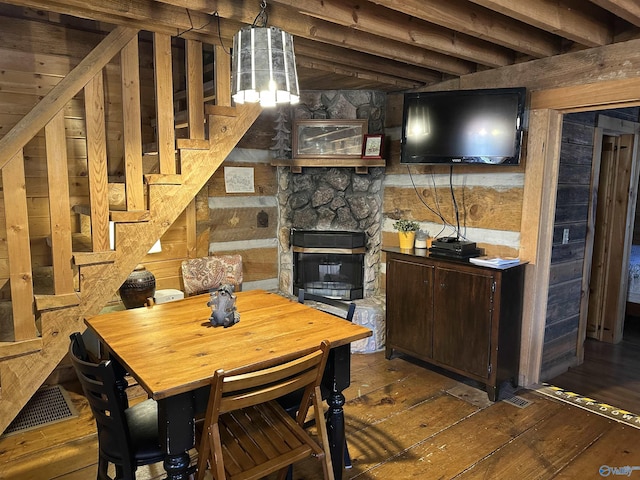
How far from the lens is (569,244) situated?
366cm

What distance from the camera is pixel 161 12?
2.54 meters

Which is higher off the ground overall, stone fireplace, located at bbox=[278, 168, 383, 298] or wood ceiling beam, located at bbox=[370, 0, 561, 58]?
wood ceiling beam, located at bbox=[370, 0, 561, 58]

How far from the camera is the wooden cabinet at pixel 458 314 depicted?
319 centimetres

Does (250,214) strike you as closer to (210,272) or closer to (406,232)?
(210,272)

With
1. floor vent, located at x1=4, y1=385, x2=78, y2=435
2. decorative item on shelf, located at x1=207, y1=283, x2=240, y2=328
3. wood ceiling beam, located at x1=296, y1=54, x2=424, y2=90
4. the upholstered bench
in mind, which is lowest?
floor vent, located at x1=4, y1=385, x2=78, y2=435

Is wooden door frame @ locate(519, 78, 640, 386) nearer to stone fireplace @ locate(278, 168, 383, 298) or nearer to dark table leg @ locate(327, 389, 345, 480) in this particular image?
stone fireplace @ locate(278, 168, 383, 298)

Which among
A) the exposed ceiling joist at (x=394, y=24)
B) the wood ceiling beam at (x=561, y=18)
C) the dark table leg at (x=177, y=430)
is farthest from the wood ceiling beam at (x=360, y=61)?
the dark table leg at (x=177, y=430)

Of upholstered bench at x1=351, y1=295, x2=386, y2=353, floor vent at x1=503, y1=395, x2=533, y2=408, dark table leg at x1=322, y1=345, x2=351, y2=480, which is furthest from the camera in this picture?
upholstered bench at x1=351, y1=295, x2=386, y2=353

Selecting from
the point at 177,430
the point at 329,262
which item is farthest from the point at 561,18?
the point at 177,430

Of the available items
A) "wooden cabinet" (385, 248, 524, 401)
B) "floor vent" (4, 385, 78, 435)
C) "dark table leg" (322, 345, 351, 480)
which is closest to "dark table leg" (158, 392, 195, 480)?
"dark table leg" (322, 345, 351, 480)

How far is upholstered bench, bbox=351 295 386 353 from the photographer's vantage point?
406cm

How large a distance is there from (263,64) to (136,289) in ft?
7.25

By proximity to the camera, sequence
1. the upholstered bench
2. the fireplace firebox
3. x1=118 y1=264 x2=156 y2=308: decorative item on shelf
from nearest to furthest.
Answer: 1. x1=118 y1=264 x2=156 y2=308: decorative item on shelf
2. the upholstered bench
3. the fireplace firebox

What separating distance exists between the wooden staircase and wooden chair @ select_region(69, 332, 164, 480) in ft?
2.70
